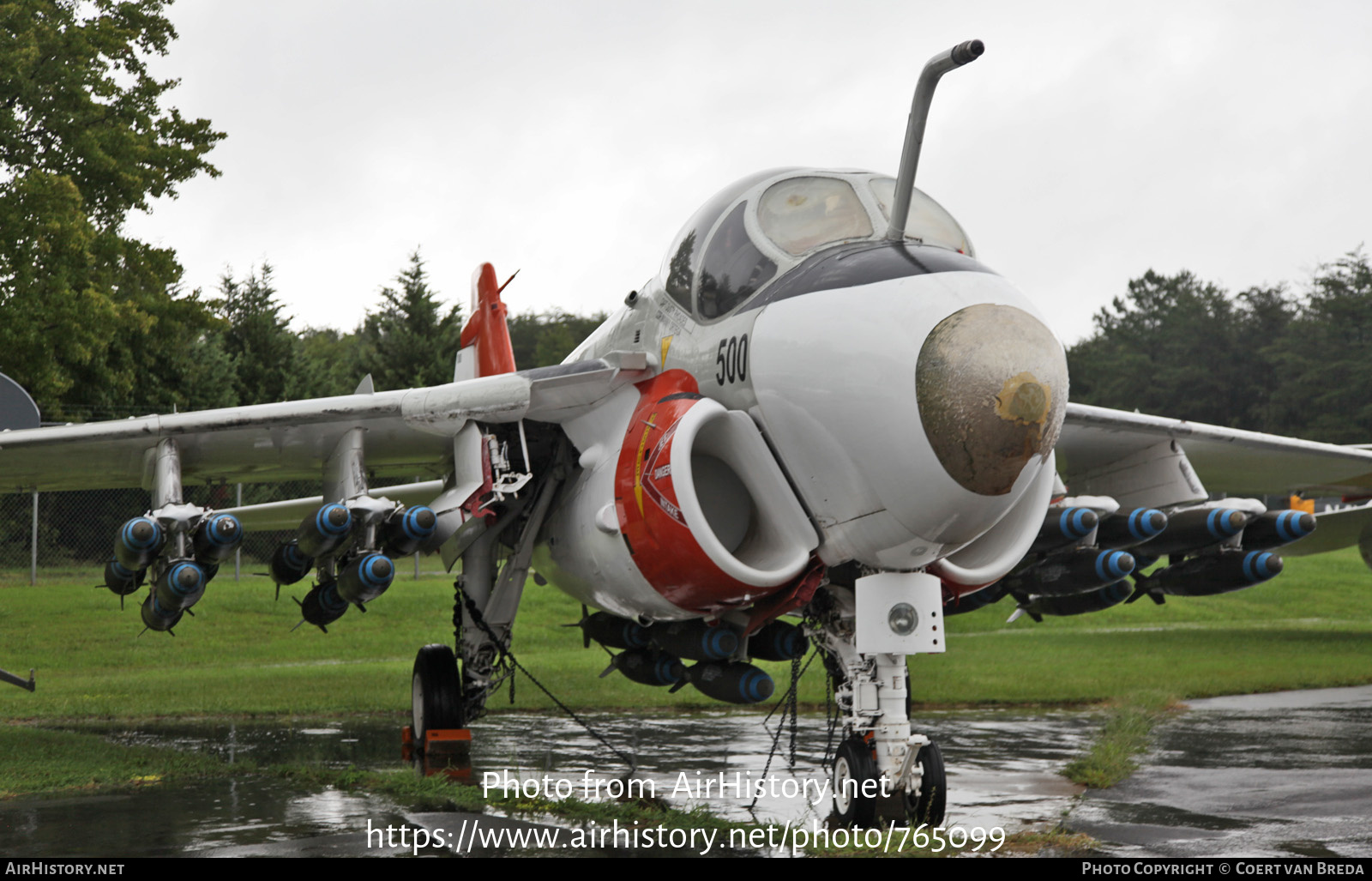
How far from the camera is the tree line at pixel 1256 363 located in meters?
59.7

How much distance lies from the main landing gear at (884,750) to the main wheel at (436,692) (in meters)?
4.26

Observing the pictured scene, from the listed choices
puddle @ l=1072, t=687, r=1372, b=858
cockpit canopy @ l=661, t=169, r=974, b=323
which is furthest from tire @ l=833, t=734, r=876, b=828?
cockpit canopy @ l=661, t=169, r=974, b=323

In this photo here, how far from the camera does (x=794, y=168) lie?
6777mm

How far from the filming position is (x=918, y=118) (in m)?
5.77

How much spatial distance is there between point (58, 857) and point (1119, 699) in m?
11.6

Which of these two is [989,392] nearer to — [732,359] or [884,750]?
[732,359]

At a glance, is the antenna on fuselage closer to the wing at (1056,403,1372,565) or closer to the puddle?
the wing at (1056,403,1372,565)

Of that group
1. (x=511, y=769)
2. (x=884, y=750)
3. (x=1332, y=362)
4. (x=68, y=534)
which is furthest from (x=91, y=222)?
(x=1332, y=362)

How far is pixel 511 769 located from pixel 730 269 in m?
4.64

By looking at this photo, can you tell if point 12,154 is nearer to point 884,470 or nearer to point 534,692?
point 534,692

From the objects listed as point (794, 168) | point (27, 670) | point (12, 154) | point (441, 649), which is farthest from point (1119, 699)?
point (12, 154)

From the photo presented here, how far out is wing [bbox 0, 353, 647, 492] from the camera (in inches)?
305

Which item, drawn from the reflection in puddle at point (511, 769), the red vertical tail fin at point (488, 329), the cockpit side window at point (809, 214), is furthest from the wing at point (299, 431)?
the reflection in puddle at point (511, 769)

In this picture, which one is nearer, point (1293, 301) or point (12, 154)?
point (12, 154)
